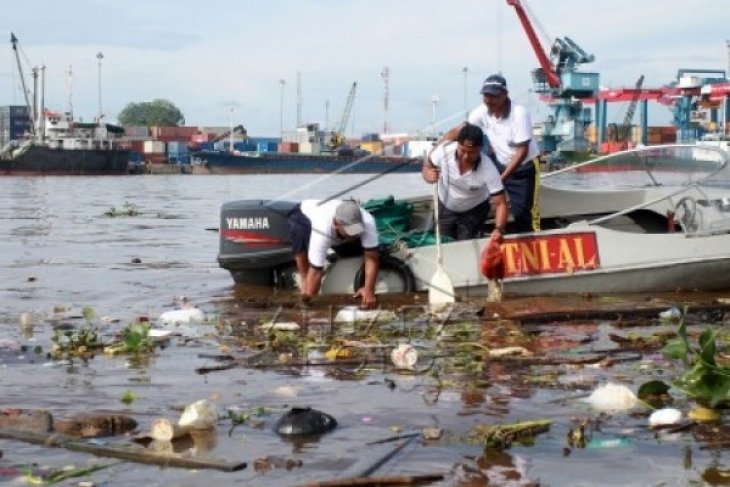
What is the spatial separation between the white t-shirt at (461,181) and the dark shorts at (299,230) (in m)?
1.24

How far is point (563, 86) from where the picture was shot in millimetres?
75875

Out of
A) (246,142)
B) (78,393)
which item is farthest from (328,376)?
(246,142)

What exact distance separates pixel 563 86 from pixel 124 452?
73.5 m

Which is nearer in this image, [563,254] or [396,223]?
[563,254]

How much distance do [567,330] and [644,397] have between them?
8.22 feet

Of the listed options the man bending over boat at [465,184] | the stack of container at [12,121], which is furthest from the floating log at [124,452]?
the stack of container at [12,121]

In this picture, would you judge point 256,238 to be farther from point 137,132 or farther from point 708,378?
point 137,132

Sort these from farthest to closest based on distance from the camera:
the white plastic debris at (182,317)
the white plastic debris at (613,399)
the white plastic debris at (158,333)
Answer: the white plastic debris at (182,317), the white plastic debris at (158,333), the white plastic debris at (613,399)

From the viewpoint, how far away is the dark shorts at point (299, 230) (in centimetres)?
Result: 991

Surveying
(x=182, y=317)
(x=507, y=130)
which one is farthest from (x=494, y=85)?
(x=182, y=317)

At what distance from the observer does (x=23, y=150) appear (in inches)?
3270

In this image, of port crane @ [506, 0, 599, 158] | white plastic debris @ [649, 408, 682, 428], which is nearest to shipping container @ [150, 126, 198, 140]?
port crane @ [506, 0, 599, 158]

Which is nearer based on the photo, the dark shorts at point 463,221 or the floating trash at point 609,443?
the floating trash at point 609,443

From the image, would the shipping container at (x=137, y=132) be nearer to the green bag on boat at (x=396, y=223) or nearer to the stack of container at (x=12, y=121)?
the stack of container at (x=12, y=121)
